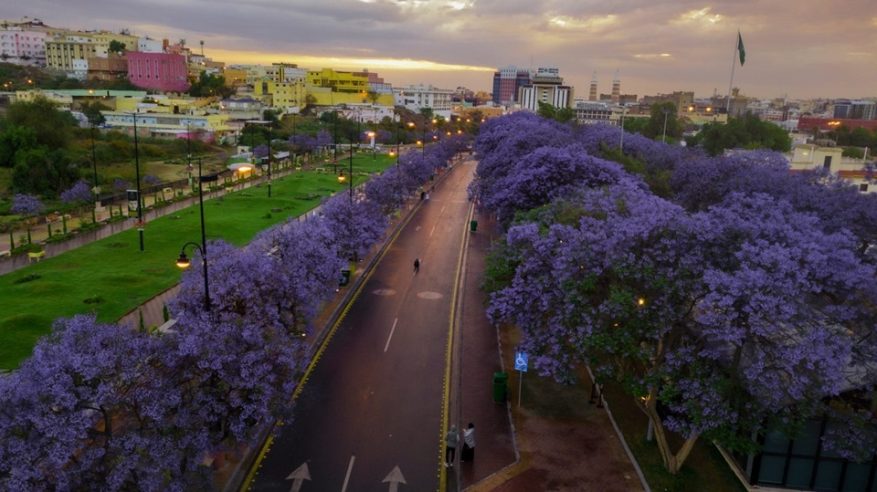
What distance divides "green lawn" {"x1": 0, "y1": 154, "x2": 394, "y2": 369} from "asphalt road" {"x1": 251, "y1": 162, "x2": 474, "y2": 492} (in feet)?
31.5

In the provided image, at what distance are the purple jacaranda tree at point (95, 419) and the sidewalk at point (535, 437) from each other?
782 cm

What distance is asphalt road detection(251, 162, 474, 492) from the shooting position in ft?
54.4

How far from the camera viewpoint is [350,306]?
2955 centimetres

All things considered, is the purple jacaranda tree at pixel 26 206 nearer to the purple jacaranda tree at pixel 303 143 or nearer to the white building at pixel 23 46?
the purple jacaranda tree at pixel 303 143

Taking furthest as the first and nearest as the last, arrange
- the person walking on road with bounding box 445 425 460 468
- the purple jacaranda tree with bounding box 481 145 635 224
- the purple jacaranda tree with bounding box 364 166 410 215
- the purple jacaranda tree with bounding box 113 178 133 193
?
the purple jacaranda tree with bounding box 113 178 133 193
the purple jacaranda tree with bounding box 364 166 410 215
the purple jacaranda tree with bounding box 481 145 635 224
the person walking on road with bounding box 445 425 460 468

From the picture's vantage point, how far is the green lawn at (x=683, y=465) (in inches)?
637

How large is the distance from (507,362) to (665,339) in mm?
8956

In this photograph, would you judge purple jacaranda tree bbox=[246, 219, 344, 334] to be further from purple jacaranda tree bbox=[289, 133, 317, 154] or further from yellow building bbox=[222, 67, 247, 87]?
yellow building bbox=[222, 67, 247, 87]

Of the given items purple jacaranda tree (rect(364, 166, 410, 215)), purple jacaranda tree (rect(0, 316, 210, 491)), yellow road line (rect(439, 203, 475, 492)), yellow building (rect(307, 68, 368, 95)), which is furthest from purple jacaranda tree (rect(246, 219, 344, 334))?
yellow building (rect(307, 68, 368, 95))

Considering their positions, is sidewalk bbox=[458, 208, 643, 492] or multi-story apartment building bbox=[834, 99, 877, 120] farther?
multi-story apartment building bbox=[834, 99, 877, 120]

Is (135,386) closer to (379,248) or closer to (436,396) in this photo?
(436,396)

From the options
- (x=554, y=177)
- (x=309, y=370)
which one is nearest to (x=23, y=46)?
(x=554, y=177)

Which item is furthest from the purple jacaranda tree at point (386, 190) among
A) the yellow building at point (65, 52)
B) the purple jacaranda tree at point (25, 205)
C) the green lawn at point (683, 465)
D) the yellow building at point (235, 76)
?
the yellow building at point (235, 76)

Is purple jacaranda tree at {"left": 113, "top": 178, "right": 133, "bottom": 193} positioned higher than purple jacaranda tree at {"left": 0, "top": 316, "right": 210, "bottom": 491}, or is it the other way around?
purple jacaranda tree at {"left": 0, "top": 316, "right": 210, "bottom": 491}
